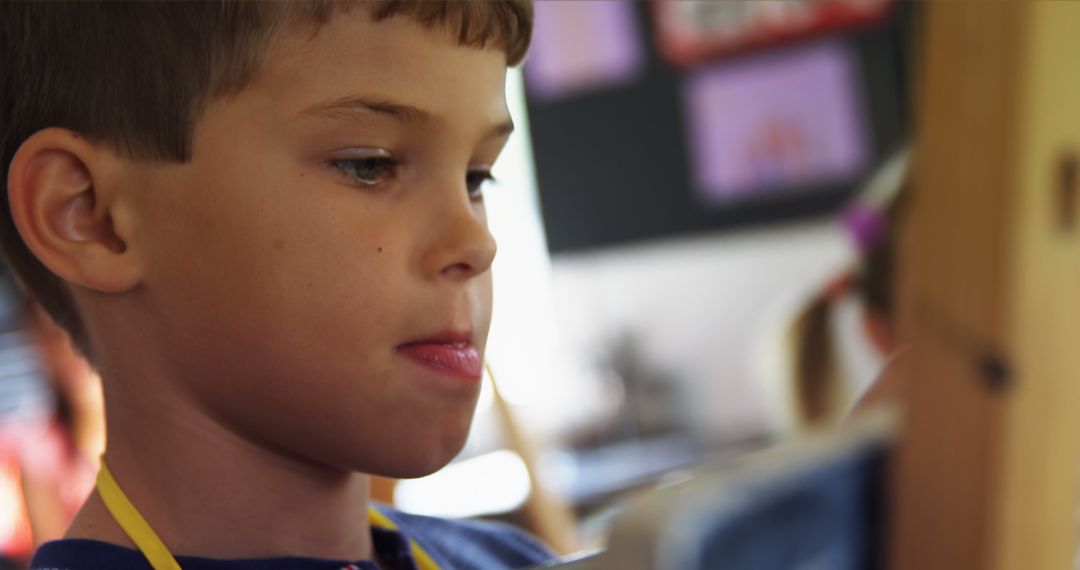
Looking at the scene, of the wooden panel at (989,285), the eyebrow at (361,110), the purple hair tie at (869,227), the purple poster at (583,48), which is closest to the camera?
the wooden panel at (989,285)

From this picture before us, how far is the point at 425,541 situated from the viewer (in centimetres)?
76

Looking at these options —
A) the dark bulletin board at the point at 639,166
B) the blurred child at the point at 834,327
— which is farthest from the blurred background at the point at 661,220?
the blurred child at the point at 834,327

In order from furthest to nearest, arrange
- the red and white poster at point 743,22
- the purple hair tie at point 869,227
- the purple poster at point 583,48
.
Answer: the purple poster at point 583,48, the red and white poster at point 743,22, the purple hair tie at point 869,227

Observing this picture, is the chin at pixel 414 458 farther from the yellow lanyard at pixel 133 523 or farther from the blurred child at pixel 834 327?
the blurred child at pixel 834 327

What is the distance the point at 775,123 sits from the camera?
2713 mm

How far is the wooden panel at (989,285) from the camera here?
1.14 ft

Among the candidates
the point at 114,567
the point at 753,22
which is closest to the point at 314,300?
the point at 114,567

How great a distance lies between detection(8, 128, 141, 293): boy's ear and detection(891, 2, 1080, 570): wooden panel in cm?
38

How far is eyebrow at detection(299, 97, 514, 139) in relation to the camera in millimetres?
519

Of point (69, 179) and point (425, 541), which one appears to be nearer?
point (69, 179)

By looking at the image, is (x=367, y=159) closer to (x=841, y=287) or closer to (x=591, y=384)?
(x=841, y=287)

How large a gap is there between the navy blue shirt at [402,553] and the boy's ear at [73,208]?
14cm

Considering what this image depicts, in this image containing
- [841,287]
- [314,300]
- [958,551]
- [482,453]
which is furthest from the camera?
[482,453]

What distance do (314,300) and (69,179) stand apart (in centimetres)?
14
